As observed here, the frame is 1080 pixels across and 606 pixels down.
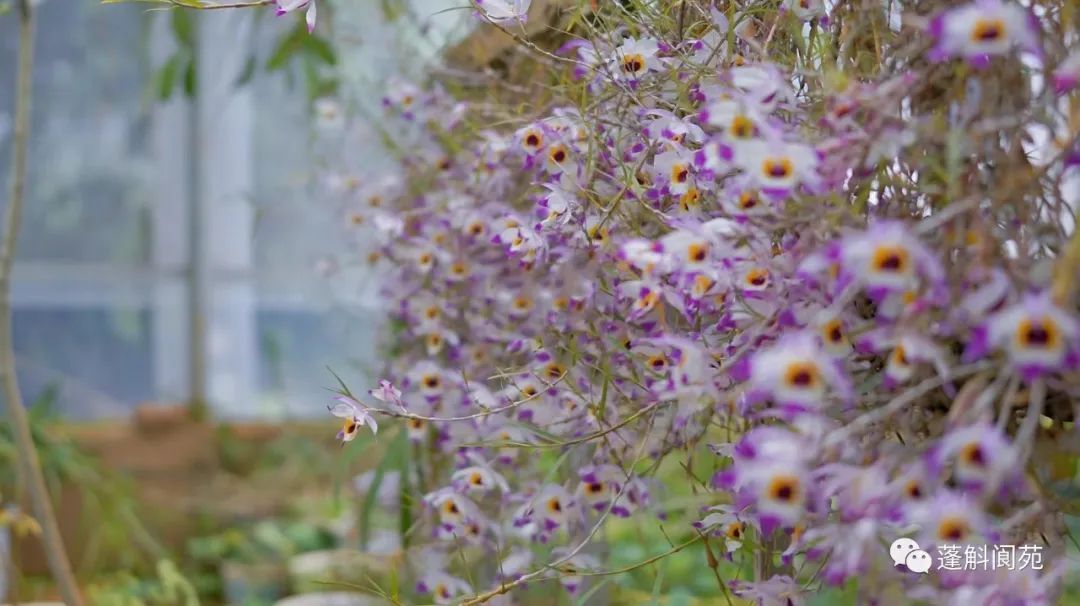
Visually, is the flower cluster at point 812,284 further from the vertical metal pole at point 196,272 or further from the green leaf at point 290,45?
the vertical metal pole at point 196,272

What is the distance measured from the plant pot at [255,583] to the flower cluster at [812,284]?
1306 mm

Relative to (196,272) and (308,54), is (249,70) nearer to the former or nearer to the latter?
(308,54)

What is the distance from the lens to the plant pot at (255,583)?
210 centimetres

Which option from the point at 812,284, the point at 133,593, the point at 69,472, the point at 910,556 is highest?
the point at 812,284

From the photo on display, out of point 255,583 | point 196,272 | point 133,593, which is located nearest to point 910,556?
point 255,583

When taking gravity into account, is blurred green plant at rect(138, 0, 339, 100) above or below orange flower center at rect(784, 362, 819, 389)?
below

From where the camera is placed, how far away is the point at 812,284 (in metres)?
0.54

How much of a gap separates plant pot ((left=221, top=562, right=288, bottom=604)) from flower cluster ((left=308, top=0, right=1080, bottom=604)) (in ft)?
4.28

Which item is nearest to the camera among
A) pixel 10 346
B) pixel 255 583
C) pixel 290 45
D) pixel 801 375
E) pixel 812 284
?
pixel 801 375

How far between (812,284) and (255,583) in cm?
181

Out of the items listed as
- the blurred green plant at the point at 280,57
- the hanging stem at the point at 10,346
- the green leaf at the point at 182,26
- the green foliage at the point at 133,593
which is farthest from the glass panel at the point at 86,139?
the hanging stem at the point at 10,346

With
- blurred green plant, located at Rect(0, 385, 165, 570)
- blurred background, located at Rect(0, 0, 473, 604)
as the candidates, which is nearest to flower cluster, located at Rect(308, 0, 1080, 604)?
blurred green plant, located at Rect(0, 385, 165, 570)

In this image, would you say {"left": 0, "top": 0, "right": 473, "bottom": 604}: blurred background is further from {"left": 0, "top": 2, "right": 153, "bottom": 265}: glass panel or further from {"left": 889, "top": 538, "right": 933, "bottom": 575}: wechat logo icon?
{"left": 889, "top": 538, "right": 933, "bottom": 575}: wechat logo icon

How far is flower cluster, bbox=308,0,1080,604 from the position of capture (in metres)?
0.42
